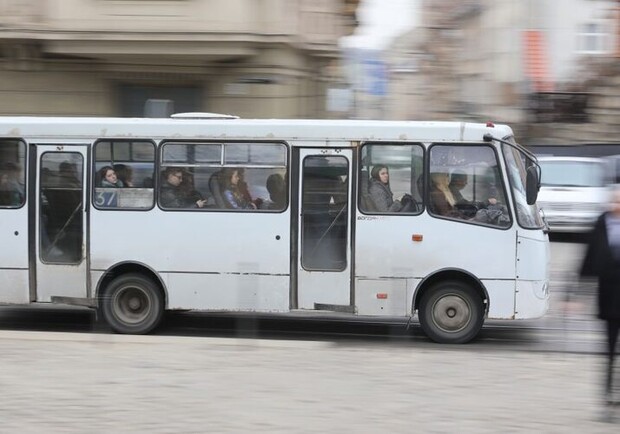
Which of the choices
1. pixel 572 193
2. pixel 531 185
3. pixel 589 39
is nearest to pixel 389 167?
pixel 531 185

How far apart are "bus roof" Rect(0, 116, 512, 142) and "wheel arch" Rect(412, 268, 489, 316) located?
4.90 ft

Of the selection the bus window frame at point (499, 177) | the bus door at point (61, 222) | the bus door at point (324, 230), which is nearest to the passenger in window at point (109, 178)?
the bus door at point (61, 222)

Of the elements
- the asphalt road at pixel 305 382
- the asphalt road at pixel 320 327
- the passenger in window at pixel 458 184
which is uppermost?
the passenger in window at pixel 458 184

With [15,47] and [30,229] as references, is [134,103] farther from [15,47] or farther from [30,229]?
[30,229]

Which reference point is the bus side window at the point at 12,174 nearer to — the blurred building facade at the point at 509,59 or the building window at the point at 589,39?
the blurred building facade at the point at 509,59

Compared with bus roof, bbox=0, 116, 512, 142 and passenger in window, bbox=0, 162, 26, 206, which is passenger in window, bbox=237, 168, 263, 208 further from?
passenger in window, bbox=0, 162, 26, 206

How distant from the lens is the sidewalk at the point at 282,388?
615cm

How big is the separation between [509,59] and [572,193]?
651 inches

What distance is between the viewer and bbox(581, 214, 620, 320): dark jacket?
6199mm

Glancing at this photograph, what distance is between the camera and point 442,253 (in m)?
10.0

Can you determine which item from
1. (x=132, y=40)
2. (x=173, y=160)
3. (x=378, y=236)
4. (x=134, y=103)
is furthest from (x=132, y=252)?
(x=134, y=103)

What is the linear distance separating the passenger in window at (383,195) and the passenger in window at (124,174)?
2.84 m

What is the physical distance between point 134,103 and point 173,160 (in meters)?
8.03

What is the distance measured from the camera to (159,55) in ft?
55.1
